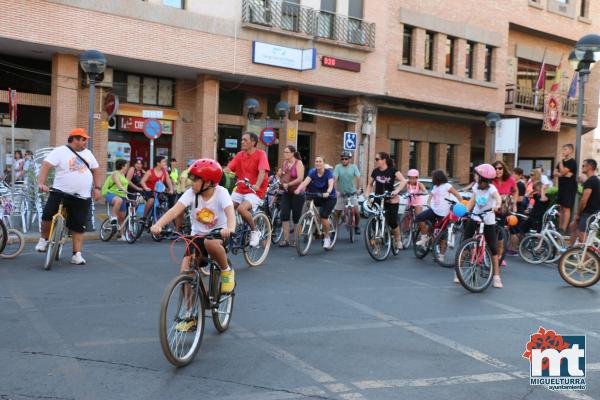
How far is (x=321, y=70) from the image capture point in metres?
25.2

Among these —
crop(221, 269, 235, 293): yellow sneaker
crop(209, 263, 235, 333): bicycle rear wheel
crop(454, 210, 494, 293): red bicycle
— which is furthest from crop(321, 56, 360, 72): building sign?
crop(221, 269, 235, 293): yellow sneaker

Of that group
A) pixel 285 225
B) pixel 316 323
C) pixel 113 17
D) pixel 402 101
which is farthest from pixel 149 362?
pixel 402 101

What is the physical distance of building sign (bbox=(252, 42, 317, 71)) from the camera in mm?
23047

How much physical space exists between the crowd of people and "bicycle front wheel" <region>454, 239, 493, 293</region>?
0.28m

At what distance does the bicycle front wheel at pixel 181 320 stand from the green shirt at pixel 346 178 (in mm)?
8988

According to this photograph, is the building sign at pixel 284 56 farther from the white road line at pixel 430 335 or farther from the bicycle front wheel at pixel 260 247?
the white road line at pixel 430 335

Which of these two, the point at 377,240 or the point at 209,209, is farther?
the point at 377,240

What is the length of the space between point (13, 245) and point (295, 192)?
4677 millimetres

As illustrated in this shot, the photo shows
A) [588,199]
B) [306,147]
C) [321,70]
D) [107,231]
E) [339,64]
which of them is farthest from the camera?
[306,147]

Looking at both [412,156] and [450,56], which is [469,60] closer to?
[450,56]

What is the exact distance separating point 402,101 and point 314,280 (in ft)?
69.6

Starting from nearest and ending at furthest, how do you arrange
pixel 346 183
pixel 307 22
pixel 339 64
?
pixel 346 183 < pixel 307 22 < pixel 339 64

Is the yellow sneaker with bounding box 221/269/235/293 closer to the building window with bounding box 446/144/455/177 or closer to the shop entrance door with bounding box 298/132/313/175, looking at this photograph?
the shop entrance door with bounding box 298/132/313/175

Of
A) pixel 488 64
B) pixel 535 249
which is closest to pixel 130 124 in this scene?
pixel 535 249
